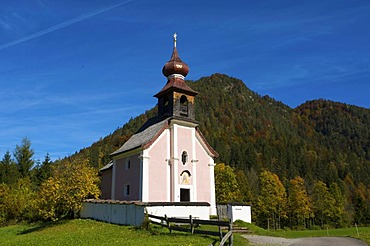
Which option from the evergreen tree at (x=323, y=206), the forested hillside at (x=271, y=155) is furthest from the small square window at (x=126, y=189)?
the evergreen tree at (x=323, y=206)

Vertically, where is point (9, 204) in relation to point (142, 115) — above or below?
below

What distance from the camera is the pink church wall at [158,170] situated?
102 feet

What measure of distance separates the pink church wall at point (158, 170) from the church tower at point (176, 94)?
2958mm

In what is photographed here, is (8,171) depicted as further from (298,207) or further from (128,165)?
(298,207)

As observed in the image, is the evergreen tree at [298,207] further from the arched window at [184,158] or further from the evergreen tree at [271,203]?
the arched window at [184,158]

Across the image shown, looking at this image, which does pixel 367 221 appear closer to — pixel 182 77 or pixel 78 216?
pixel 182 77

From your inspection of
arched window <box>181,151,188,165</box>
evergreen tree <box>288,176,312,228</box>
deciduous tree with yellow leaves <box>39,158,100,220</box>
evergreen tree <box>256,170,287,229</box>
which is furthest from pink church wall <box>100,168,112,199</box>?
evergreen tree <box>288,176,312,228</box>

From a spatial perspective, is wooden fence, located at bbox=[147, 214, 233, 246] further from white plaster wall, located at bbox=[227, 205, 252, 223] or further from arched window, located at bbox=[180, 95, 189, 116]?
arched window, located at bbox=[180, 95, 189, 116]

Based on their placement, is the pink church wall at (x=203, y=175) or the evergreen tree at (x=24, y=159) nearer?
the pink church wall at (x=203, y=175)

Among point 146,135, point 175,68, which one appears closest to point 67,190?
point 146,135

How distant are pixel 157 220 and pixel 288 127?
172 metres

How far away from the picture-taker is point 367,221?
220 ft

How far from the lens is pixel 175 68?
3631cm


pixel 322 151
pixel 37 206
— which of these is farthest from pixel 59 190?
pixel 322 151
